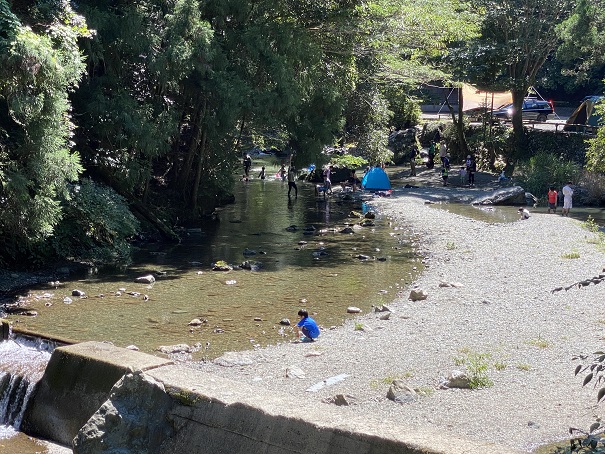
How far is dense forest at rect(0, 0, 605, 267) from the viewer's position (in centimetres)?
1605

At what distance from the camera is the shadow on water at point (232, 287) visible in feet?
48.8

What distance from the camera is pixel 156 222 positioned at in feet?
80.4

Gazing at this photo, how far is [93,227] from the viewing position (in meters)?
20.2

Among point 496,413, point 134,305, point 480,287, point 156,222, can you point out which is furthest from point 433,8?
point 496,413

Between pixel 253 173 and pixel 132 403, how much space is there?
40356mm

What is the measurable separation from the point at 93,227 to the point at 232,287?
430 cm

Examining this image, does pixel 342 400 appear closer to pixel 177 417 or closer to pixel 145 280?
pixel 177 417

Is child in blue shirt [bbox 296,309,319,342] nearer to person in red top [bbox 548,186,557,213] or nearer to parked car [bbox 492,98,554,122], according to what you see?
person in red top [bbox 548,186,557,213]

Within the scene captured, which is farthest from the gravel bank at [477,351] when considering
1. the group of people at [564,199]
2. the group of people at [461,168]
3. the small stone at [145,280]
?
the group of people at [461,168]

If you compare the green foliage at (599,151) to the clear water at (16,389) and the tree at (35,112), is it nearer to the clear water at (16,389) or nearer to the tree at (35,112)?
the tree at (35,112)

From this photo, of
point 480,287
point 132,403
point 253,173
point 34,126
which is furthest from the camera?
point 253,173

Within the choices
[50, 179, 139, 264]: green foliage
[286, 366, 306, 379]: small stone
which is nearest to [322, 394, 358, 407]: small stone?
[286, 366, 306, 379]: small stone

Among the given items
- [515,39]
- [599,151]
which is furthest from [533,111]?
[599,151]

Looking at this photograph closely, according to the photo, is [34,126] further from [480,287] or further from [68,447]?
[480,287]
